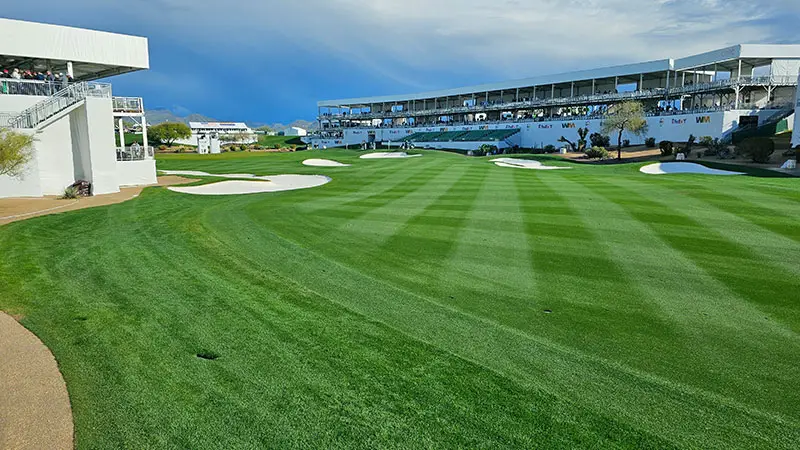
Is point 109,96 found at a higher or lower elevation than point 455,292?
higher

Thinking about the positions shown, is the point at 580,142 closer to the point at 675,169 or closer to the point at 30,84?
the point at 675,169

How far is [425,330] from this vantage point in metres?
6.03

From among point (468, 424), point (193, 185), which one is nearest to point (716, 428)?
point (468, 424)

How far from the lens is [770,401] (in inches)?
173

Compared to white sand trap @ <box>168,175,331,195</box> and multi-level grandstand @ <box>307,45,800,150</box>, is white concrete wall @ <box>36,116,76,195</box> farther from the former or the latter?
multi-level grandstand @ <box>307,45,800,150</box>

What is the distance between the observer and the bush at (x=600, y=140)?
5803 cm

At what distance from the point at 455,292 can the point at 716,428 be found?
13.0 feet

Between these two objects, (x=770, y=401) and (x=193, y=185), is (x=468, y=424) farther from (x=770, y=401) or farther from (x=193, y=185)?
(x=193, y=185)

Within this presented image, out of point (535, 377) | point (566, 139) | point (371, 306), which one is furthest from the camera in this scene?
point (566, 139)

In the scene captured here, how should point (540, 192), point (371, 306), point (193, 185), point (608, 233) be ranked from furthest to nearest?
point (193, 185) < point (540, 192) < point (608, 233) < point (371, 306)

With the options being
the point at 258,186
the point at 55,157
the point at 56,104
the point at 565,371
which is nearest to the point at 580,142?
the point at 258,186

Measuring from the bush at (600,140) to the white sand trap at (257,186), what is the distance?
40281 mm

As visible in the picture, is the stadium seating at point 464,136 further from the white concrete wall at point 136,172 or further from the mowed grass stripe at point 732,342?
the mowed grass stripe at point 732,342

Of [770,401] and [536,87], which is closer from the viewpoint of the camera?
[770,401]
